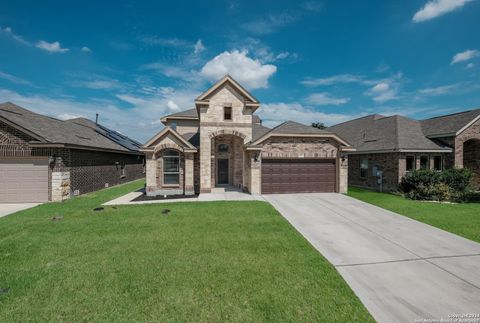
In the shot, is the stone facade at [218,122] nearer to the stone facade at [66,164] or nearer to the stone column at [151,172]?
the stone column at [151,172]

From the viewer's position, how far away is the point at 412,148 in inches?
600

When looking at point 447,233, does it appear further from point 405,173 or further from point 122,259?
point 122,259

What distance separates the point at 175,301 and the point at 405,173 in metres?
17.7

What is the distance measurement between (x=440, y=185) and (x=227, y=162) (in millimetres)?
14822

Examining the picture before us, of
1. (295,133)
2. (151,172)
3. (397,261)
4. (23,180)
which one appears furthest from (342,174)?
(23,180)

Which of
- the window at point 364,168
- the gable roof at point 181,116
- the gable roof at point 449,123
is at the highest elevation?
the gable roof at point 181,116

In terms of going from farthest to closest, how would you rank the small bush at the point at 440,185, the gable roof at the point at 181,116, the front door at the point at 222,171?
the gable roof at the point at 181,116 → the front door at the point at 222,171 → the small bush at the point at 440,185

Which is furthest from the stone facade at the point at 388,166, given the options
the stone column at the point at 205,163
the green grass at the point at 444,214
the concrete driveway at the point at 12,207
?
the concrete driveway at the point at 12,207

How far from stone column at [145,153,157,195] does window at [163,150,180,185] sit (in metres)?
0.66

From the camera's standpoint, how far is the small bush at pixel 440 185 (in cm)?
1320

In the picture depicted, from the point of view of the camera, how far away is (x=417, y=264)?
208 inches

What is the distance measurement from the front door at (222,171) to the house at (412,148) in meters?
11.7

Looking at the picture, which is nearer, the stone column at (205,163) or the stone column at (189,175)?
the stone column at (189,175)

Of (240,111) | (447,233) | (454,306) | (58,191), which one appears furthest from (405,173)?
(58,191)
